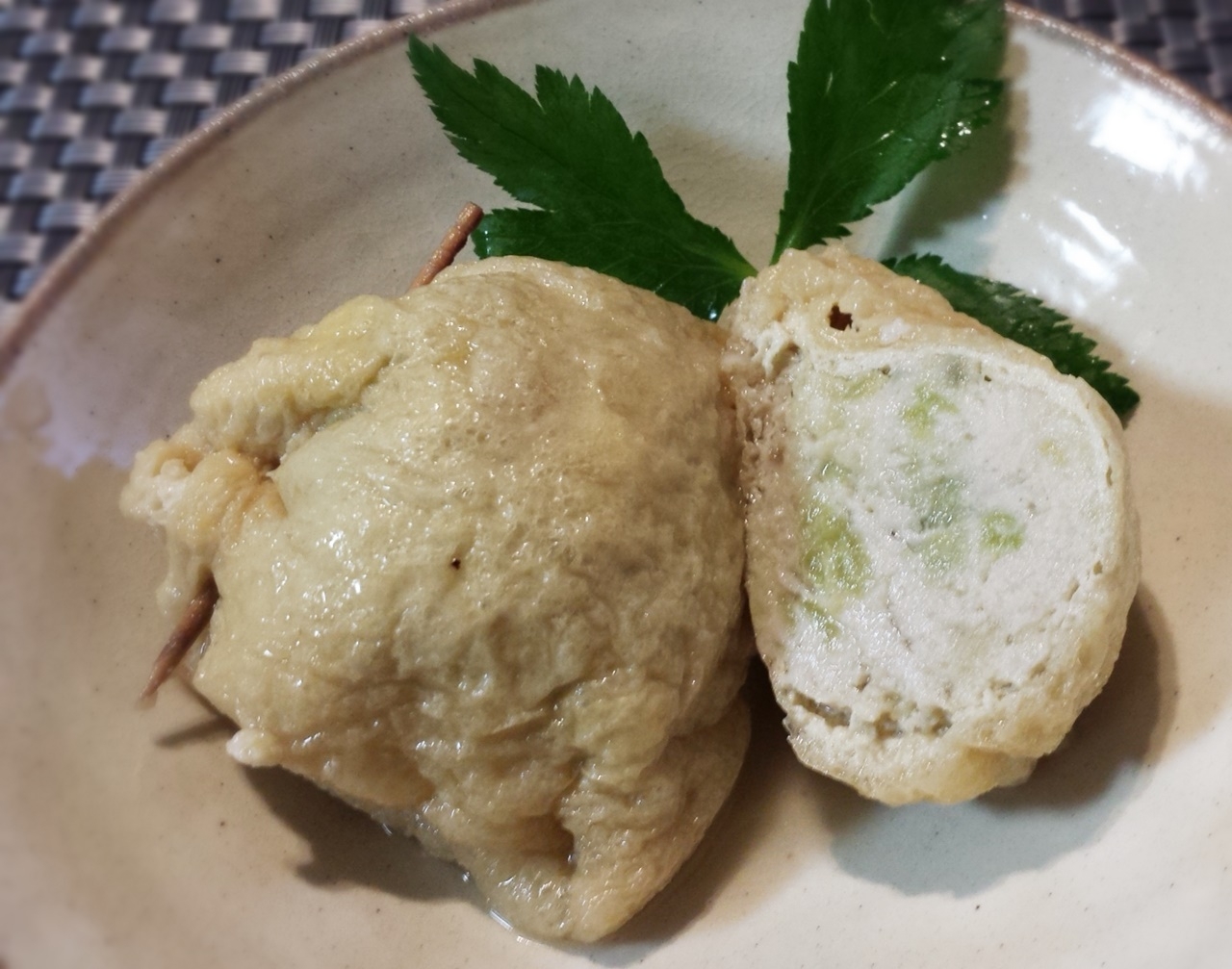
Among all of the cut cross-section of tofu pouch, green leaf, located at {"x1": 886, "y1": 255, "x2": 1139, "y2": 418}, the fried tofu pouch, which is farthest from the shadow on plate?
green leaf, located at {"x1": 886, "y1": 255, "x2": 1139, "y2": 418}

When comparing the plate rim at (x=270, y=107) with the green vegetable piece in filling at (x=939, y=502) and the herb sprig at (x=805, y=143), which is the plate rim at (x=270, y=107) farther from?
the green vegetable piece in filling at (x=939, y=502)

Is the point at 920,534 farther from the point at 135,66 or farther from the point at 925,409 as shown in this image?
the point at 135,66

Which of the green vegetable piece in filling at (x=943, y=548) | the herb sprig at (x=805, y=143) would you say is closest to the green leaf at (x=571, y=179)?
the herb sprig at (x=805, y=143)

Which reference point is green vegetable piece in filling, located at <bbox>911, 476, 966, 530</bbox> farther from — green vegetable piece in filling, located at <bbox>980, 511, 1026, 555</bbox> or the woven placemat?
the woven placemat

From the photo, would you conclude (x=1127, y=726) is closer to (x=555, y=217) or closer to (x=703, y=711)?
(x=703, y=711)

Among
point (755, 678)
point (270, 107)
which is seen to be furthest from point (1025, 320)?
Result: point (270, 107)

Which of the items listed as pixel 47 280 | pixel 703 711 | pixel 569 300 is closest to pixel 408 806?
pixel 703 711
